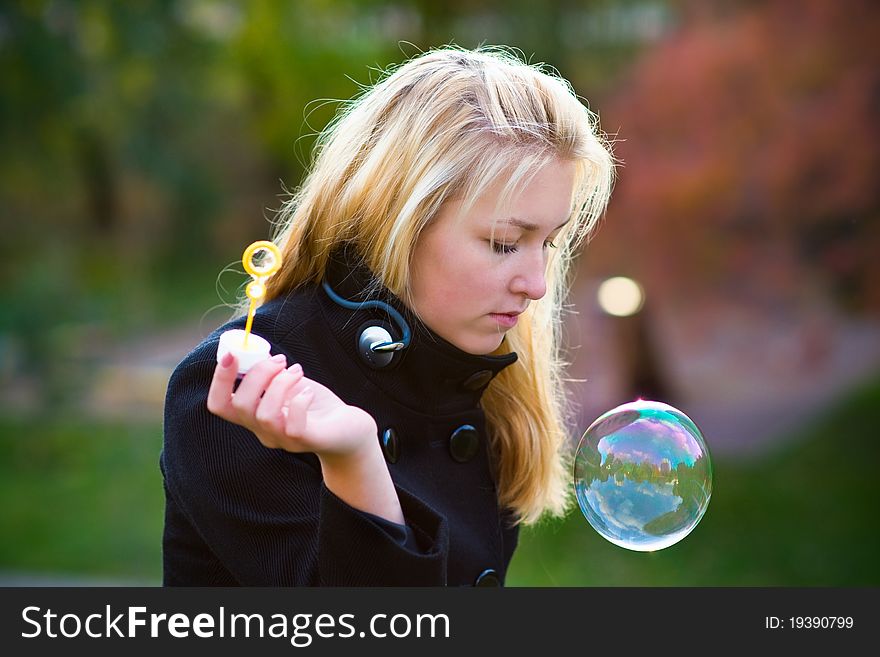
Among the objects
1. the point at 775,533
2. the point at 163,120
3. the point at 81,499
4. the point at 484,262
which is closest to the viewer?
the point at 484,262

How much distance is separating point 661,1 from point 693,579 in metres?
3.65

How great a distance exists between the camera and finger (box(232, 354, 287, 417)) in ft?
4.75

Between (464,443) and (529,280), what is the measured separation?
398 mm

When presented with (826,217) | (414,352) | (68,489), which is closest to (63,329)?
(68,489)

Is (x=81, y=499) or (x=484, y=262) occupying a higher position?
(x=81, y=499)

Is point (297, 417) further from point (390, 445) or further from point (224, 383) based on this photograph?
point (390, 445)

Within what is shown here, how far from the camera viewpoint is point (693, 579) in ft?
21.0

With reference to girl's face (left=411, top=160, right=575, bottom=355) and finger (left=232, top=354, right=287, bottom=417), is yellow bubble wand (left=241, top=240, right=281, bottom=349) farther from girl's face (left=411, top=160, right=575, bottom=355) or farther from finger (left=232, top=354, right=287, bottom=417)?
girl's face (left=411, top=160, right=575, bottom=355)

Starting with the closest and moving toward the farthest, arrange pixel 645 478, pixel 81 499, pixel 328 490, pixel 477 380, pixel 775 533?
pixel 328 490, pixel 477 380, pixel 645 478, pixel 775 533, pixel 81 499

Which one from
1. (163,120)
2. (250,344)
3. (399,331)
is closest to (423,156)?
(399,331)

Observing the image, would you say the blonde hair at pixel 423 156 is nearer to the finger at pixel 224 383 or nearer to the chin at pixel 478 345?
the chin at pixel 478 345

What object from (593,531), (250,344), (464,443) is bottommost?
(250,344)

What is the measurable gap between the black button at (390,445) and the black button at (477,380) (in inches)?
6.8

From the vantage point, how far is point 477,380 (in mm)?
2049
